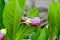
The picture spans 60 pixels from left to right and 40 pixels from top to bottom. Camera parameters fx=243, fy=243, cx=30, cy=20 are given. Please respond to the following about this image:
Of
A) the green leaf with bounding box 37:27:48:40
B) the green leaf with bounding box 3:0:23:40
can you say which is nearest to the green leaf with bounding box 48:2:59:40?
the green leaf with bounding box 37:27:48:40

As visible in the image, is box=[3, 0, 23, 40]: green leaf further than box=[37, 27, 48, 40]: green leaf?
No

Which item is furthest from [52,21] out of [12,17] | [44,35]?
[12,17]

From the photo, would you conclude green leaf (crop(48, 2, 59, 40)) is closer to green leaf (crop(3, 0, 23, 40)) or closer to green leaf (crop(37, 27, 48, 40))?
→ green leaf (crop(37, 27, 48, 40))

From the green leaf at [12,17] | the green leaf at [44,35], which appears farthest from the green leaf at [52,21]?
the green leaf at [12,17]

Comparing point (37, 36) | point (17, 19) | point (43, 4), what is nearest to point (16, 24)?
point (17, 19)

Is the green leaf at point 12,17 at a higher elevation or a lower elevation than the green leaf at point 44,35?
higher

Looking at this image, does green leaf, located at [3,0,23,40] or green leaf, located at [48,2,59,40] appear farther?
green leaf, located at [48,2,59,40]

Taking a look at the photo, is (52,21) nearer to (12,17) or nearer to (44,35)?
(44,35)

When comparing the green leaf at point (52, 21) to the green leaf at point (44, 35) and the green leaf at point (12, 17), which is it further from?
the green leaf at point (12, 17)

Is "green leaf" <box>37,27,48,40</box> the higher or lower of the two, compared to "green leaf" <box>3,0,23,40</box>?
lower
